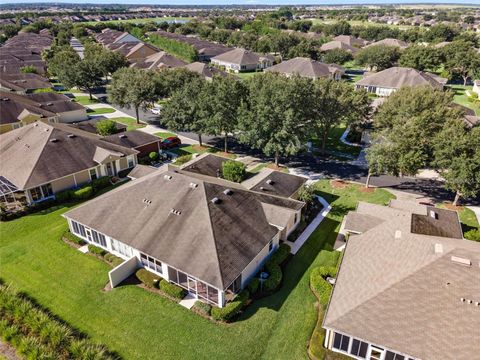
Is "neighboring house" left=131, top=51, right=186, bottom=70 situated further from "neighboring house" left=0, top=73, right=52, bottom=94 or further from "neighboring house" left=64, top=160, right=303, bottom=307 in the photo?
"neighboring house" left=64, top=160, right=303, bottom=307

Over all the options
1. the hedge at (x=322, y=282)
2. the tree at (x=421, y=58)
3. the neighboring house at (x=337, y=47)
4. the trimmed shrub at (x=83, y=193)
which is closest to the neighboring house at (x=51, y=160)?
the trimmed shrub at (x=83, y=193)

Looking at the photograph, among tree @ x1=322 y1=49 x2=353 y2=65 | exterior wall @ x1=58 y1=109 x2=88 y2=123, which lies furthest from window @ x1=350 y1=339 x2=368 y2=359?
tree @ x1=322 y1=49 x2=353 y2=65

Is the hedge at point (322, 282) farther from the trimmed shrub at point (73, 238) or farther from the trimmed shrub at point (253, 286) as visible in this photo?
the trimmed shrub at point (73, 238)

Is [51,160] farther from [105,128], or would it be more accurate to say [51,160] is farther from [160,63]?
[160,63]

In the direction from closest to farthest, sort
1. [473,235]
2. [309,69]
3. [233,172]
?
[473,235], [233,172], [309,69]

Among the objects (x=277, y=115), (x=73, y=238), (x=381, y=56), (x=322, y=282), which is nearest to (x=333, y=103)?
(x=277, y=115)

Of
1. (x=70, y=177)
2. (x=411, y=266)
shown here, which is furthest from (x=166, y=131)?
(x=411, y=266)

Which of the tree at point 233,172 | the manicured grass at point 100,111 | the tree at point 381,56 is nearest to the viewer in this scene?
the tree at point 233,172
